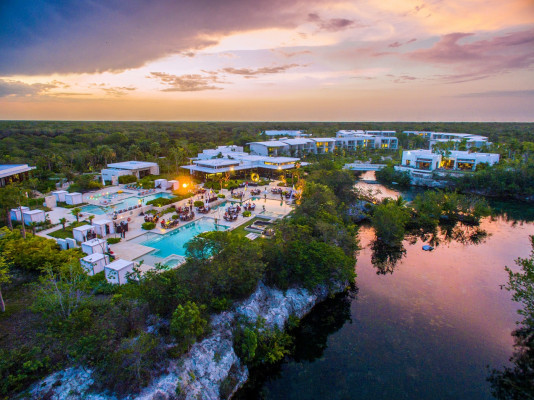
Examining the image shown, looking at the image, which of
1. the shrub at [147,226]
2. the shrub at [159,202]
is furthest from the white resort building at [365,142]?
the shrub at [147,226]

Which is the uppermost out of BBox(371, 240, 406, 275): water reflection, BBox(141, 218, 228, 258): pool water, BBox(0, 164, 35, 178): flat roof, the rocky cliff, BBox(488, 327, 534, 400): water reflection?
BBox(0, 164, 35, 178): flat roof

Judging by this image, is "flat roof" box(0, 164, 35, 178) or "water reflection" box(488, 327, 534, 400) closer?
"water reflection" box(488, 327, 534, 400)

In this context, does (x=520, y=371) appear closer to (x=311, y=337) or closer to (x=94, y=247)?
(x=311, y=337)

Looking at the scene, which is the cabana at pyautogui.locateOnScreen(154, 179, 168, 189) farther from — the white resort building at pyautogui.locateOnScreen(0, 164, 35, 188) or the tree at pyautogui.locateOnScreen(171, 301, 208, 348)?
the tree at pyautogui.locateOnScreen(171, 301, 208, 348)

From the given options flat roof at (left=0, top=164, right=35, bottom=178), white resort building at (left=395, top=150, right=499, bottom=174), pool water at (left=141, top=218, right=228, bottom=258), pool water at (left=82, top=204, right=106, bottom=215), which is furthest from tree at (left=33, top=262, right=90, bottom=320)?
white resort building at (left=395, top=150, right=499, bottom=174)

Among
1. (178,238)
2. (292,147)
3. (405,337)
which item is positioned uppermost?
(292,147)

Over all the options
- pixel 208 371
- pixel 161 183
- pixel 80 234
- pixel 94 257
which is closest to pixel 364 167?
pixel 161 183
